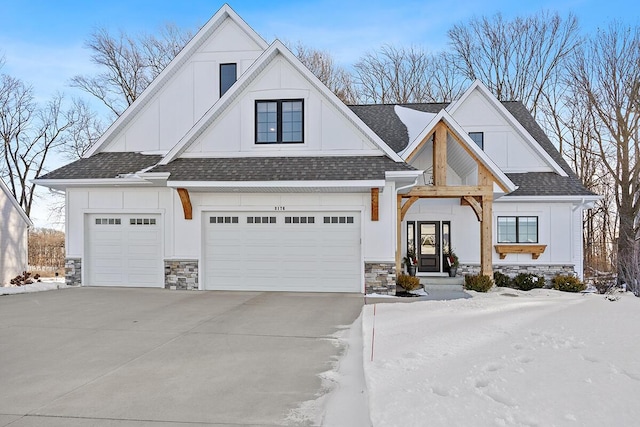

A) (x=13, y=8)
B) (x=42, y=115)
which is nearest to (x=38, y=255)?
(x=42, y=115)

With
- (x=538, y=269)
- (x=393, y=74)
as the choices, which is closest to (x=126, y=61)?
(x=393, y=74)

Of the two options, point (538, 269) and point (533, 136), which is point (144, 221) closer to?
point (538, 269)

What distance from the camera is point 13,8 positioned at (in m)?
18.5

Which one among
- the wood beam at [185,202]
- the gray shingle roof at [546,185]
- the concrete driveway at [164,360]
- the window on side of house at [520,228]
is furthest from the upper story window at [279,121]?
A: the window on side of house at [520,228]

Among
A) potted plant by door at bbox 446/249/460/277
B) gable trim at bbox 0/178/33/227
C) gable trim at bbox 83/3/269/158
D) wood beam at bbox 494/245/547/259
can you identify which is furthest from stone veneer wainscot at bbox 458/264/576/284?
gable trim at bbox 0/178/33/227

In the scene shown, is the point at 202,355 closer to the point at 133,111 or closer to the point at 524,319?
the point at 524,319

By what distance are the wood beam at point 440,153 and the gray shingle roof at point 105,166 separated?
8.31 meters

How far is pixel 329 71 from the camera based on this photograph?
1168 inches

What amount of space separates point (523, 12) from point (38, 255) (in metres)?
33.2

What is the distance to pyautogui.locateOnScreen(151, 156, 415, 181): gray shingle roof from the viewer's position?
11.0 metres

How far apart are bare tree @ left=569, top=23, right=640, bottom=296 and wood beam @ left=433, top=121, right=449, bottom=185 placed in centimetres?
1257

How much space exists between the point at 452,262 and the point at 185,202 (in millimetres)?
8711

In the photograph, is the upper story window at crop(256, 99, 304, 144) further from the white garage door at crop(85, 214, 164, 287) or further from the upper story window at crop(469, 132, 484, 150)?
the upper story window at crop(469, 132, 484, 150)

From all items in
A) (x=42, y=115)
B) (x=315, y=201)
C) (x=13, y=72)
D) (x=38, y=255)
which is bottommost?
(x=38, y=255)
